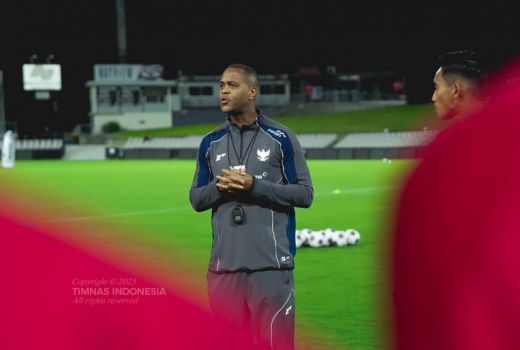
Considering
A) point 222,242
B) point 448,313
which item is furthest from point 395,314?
point 222,242

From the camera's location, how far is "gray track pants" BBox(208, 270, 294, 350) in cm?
398

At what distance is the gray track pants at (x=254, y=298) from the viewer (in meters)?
3.98

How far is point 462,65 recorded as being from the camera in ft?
7.10

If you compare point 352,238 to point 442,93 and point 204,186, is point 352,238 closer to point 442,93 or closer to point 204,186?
point 204,186

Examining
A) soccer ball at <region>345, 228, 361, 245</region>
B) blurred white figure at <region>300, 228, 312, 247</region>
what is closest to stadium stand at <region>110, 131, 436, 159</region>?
soccer ball at <region>345, 228, 361, 245</region>

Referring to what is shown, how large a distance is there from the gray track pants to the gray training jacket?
0.05 m

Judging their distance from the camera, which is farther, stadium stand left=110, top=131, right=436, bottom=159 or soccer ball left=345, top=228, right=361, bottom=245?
stadium stand left=110, top=131, right=436, bottom=159

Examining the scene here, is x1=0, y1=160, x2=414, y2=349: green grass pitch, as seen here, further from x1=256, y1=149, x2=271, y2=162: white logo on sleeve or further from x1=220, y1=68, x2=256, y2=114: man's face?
x1=220, y1=68, x2=256, y2=114: man's face

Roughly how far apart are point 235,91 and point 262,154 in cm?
34

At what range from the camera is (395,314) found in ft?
3.39

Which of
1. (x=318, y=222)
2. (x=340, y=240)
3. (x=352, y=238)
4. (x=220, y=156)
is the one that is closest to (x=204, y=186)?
(x=220, y=156)

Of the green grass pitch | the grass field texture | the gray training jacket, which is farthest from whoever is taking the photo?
the grass field texture

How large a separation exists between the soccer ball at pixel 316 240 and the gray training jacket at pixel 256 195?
882 cm

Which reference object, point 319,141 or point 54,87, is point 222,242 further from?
point 54,87
